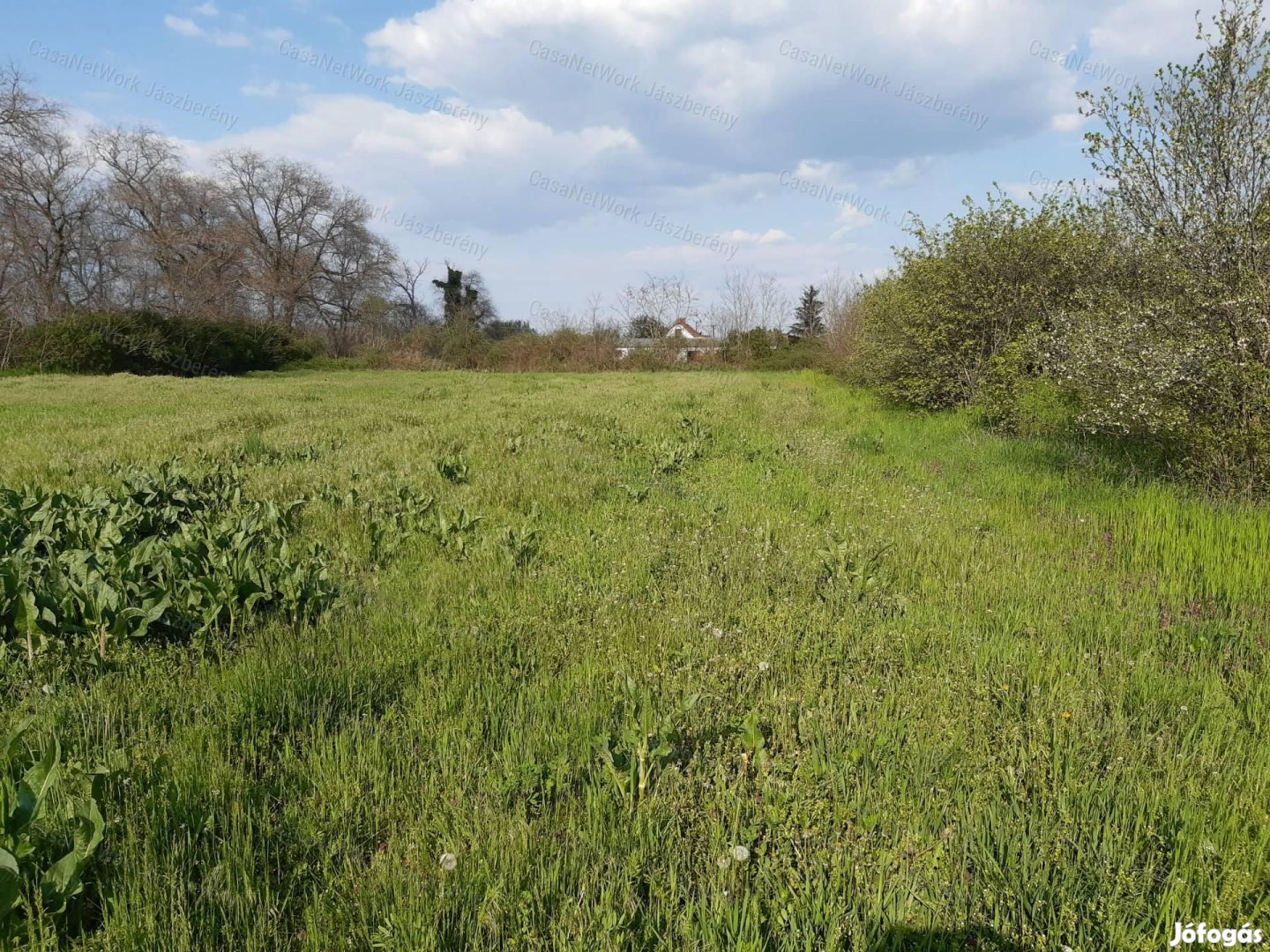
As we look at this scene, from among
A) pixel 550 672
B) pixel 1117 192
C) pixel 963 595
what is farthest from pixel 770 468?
pixel 550 672

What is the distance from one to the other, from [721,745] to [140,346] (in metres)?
33.4

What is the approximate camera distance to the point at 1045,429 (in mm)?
9547

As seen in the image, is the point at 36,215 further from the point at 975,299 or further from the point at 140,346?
the point at 975,299

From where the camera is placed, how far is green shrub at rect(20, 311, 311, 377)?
997 inches

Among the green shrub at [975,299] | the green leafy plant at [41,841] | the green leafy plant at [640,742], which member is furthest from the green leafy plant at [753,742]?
the green shrub at [975,299]

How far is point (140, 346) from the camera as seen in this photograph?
2706 cm

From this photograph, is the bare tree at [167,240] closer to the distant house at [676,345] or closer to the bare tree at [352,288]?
the bare tree at [352,288]

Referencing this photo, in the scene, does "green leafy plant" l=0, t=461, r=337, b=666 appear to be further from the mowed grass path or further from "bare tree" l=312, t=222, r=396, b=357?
"bare tree" l=312, t=222, r=396, b=357

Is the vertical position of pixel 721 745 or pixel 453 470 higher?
pixel 453 470

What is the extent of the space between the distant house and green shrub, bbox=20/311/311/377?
21.5 m

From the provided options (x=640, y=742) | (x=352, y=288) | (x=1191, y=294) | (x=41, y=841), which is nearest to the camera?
(x=41, y=841)

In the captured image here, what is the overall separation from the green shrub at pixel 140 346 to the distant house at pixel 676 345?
21.5m

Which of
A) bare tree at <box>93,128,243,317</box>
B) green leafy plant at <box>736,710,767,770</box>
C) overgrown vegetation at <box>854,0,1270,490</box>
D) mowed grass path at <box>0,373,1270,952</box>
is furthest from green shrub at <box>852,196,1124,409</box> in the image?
bare tree at <box>93,128,243,317</box>

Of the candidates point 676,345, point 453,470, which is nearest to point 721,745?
point 453,470
